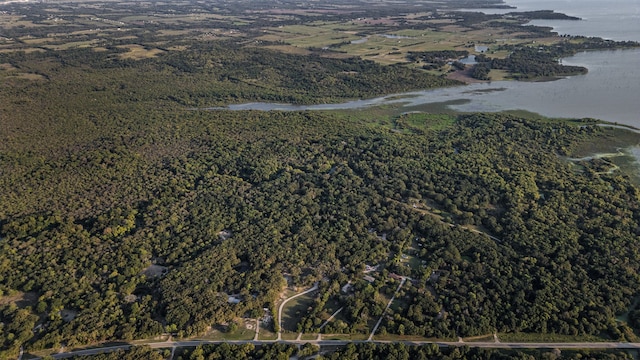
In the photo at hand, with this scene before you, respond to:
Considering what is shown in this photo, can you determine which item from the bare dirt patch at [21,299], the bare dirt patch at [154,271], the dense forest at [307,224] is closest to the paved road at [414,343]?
the dense forest at [307,224]

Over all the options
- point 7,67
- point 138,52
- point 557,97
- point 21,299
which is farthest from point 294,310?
point 138,52

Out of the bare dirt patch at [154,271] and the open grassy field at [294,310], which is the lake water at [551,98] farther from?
the open grassy field at [294,310]

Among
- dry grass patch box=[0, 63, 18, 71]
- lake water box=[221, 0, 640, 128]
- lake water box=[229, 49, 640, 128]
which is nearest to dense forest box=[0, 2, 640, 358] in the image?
lake water box=[229, 49, 640, 128]

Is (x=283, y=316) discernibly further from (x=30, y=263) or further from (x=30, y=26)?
Answer: (x=30, y=26)

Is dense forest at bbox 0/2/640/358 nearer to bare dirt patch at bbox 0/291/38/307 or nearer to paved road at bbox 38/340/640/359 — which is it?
bare dirt patch at bbox 0/291/38/307

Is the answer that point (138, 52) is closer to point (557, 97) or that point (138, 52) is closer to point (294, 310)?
point (557, 97)

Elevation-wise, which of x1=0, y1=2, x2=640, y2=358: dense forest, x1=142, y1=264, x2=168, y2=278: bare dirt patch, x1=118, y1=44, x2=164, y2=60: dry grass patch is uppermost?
x1=118, y1=44, x2=164, y2=60: dry grass patch

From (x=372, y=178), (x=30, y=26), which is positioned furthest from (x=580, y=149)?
Result: (x=30, y=26)

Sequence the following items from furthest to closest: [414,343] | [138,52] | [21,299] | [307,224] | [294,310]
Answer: [138,52] < [307,224] < [21,299] < [294,310] < [414,343]

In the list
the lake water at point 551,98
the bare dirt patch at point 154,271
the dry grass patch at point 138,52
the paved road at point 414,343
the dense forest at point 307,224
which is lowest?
the paved road at point 414,343

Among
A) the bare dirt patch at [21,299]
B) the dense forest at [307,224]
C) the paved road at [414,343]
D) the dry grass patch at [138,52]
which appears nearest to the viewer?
the paved road at [414,343]
